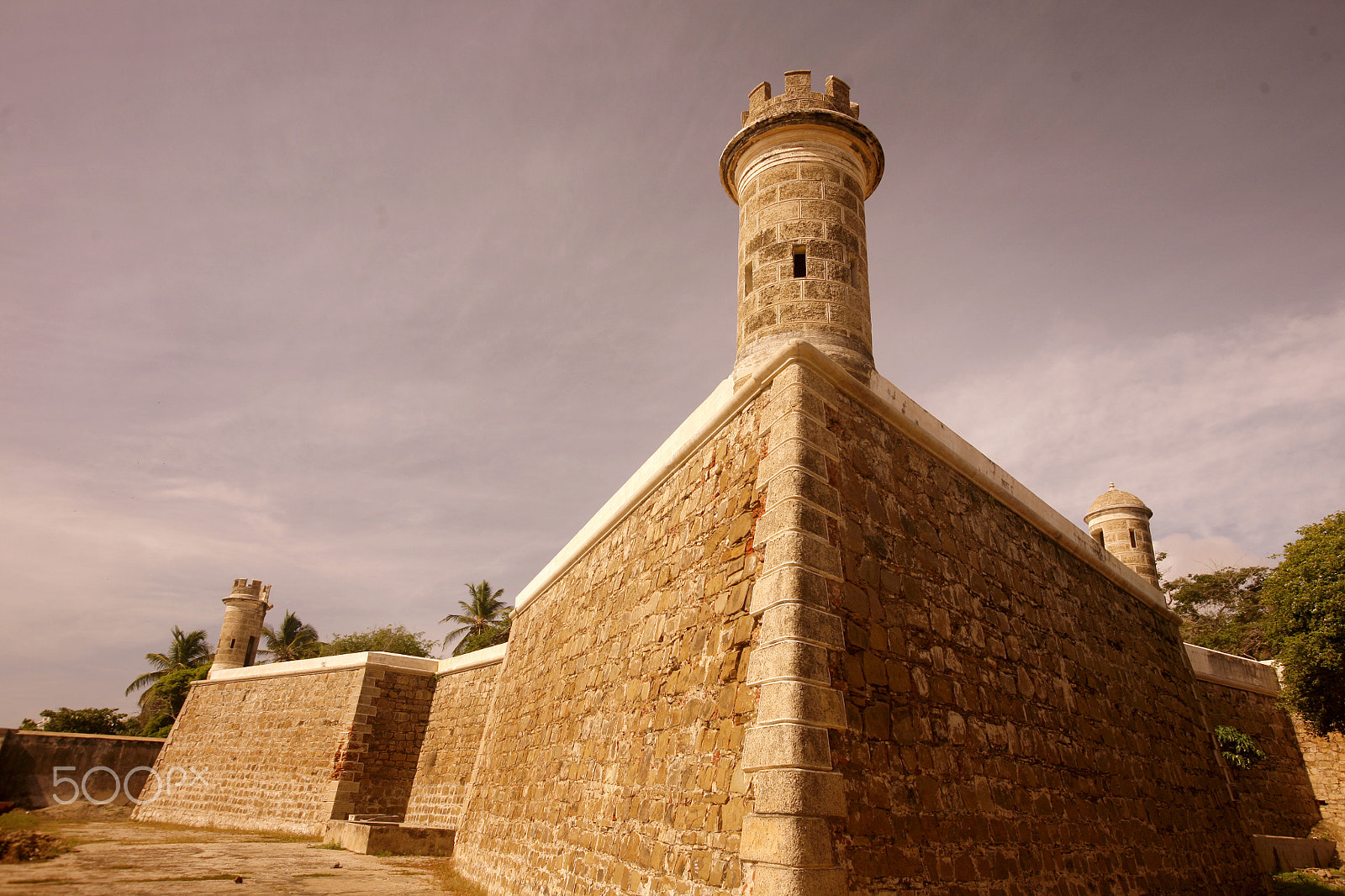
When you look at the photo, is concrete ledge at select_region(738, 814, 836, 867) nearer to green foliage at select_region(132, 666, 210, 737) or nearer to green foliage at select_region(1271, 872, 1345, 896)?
green foliage at select_region(1271, 872, 1345, 896)

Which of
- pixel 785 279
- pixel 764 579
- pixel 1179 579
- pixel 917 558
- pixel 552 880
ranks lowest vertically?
pixel 552 880

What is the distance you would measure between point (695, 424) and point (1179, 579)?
99.5 feet

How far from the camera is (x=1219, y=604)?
87.5 feet

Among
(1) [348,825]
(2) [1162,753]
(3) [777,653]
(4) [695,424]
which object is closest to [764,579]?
(3) [777,653]

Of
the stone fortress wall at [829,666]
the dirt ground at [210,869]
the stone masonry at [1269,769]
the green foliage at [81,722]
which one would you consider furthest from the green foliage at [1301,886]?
the green foliage at [81,722]

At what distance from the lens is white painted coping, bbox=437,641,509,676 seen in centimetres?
1386

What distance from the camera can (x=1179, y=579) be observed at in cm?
2858

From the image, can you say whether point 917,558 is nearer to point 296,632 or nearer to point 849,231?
point 849,231

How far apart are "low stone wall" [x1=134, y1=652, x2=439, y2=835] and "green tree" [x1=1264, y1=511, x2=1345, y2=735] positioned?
673 inches

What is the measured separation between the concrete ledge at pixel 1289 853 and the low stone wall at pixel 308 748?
15.0 metres

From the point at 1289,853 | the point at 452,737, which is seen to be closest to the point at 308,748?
the point at 452,737

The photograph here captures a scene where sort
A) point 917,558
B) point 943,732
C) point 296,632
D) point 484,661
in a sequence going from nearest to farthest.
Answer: point 943,732 → point 917,558 → point 484,661 → point 296,632

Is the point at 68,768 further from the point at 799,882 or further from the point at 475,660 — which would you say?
the point at 799,882
